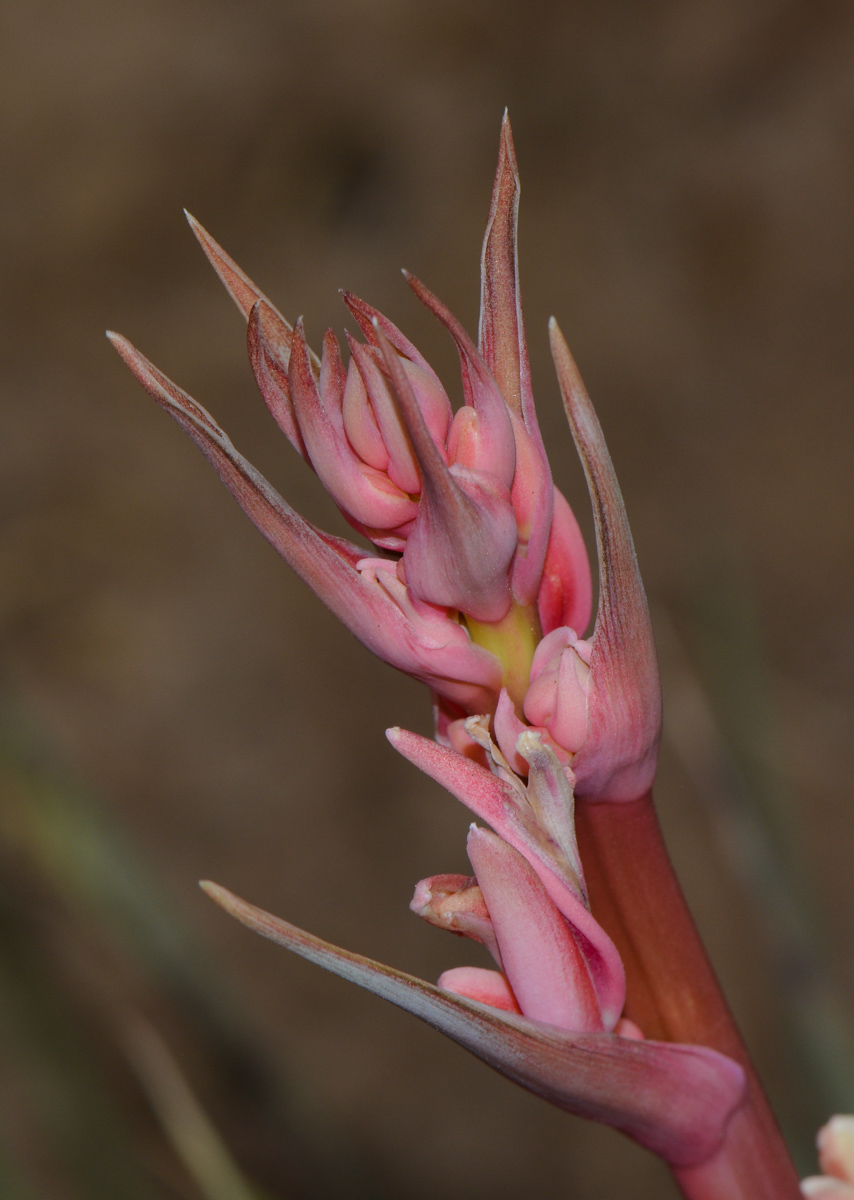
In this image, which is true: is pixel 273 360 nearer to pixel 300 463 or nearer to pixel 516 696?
pixel 516 696

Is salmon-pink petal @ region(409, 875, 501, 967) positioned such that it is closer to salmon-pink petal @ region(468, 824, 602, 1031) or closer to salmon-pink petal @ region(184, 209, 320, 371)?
salmon-pink petal @ region(468, 824, 602, 1031)

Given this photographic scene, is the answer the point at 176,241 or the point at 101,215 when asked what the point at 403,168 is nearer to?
the point at 176,241

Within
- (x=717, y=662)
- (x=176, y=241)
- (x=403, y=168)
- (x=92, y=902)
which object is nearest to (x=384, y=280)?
(x=403, y=168)

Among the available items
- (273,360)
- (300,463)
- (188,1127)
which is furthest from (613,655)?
(300,463)

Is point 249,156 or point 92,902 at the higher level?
point 249,156

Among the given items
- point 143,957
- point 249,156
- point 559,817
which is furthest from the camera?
point 249,156

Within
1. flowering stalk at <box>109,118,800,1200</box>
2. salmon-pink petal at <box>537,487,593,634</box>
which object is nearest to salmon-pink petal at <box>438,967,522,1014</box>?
flowering stalk at <box>109,118,800,1200</box>
